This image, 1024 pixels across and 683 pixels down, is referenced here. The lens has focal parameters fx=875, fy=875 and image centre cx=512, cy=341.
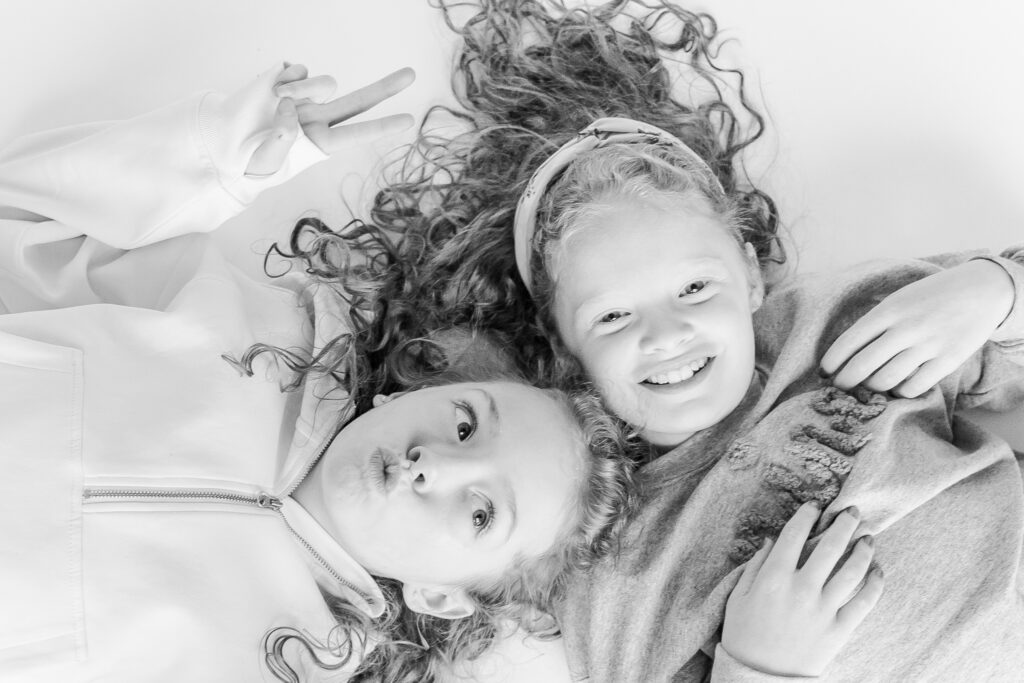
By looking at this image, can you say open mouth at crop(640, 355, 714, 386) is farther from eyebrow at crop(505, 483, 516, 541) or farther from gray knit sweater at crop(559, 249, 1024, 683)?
eyebrow at crop(505, 483, 516, 541)

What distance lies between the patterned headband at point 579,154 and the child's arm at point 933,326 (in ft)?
0.93

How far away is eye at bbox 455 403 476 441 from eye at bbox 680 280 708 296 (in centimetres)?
32

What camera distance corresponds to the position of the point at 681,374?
45.6 inches

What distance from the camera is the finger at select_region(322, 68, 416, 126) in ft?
Result: 3.71

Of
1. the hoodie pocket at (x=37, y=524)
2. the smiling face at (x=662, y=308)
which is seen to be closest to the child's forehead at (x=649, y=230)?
the smiling face at (x=662, y=308)

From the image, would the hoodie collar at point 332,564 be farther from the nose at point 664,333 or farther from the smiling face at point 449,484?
the nose at point 664,333

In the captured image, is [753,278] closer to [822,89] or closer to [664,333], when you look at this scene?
[664,333]

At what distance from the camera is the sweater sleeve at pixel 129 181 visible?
3.62 ft

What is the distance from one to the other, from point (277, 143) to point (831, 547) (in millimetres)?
864

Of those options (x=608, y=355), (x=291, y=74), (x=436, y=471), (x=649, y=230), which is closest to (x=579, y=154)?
(x=649, y=230)

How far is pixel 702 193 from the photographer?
122cm

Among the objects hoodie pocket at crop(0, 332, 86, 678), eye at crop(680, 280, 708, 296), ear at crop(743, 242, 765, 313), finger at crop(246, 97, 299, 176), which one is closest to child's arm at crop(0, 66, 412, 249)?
finger at crop(246, 97, 299, 176)

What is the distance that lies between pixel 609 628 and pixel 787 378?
1.43 feet

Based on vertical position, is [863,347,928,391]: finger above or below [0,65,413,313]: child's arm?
below
